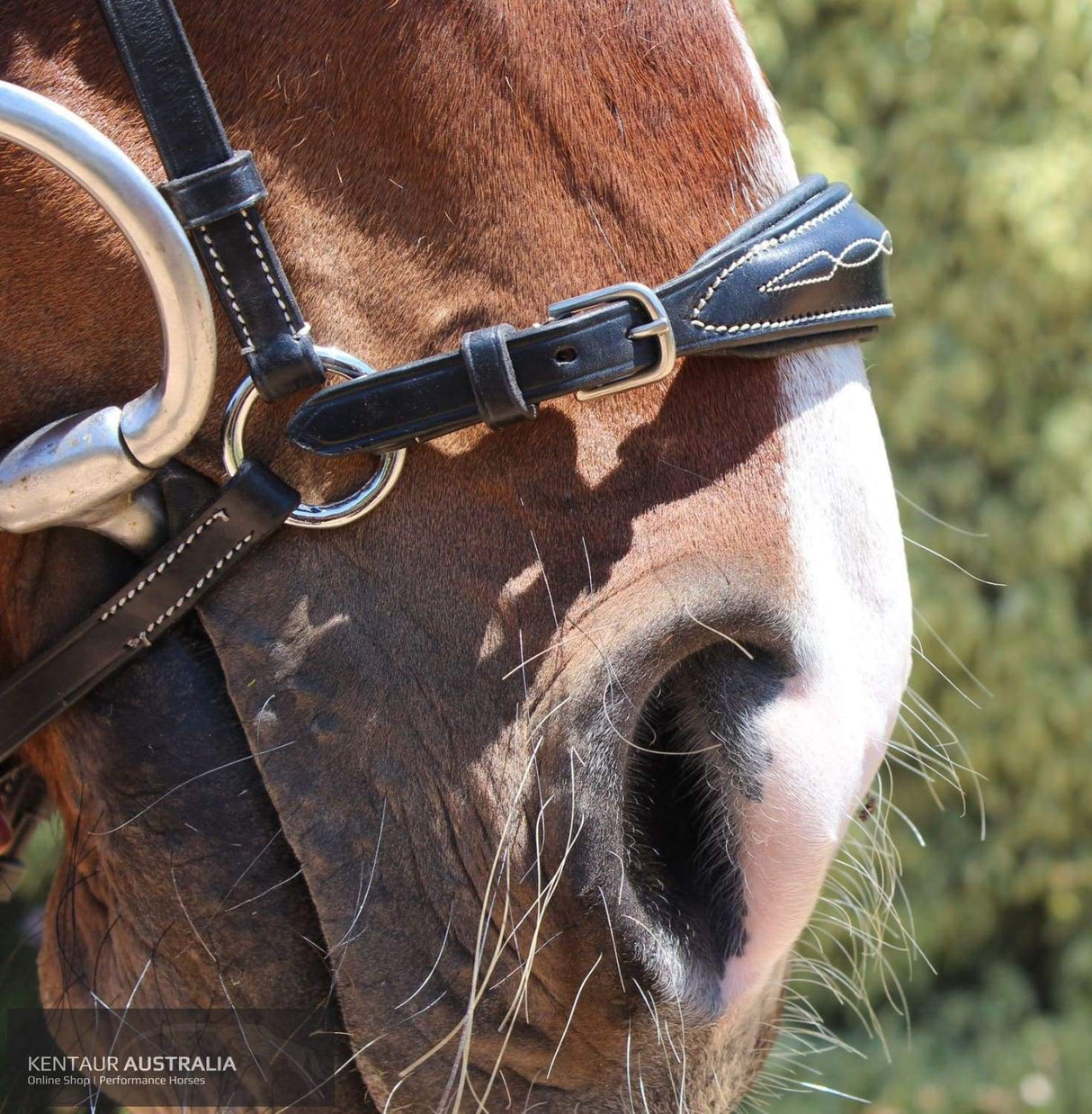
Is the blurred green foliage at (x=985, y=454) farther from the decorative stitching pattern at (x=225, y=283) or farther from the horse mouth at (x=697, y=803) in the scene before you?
the decorative stitching pattern at (x=225, y=283)

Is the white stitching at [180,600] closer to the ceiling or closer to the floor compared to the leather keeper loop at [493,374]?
closer to the floor

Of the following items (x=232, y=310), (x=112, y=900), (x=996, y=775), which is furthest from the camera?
(x=996, y=775)

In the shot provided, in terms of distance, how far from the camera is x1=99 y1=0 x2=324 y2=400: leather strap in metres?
0.98

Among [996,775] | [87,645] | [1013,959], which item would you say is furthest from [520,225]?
[1013,959]

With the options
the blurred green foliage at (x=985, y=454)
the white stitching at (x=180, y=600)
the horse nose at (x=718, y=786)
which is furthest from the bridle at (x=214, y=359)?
the blurred green foliage at (x=985, y=454)

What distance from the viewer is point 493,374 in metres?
1.00

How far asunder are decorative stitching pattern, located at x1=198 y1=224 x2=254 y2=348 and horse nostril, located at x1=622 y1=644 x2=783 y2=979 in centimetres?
45

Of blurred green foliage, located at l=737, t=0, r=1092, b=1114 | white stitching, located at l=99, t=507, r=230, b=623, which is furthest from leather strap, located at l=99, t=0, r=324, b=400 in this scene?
blurred green foliage, located at l=737, t=0, r=1092, b=1114

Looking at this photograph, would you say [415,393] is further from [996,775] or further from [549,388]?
[996,775]

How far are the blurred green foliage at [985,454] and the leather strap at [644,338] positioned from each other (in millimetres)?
2767

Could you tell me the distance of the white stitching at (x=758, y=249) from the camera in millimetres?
1051

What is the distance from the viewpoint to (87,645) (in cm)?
106

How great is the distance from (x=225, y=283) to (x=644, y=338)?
339 mm

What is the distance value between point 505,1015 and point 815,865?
293mm
